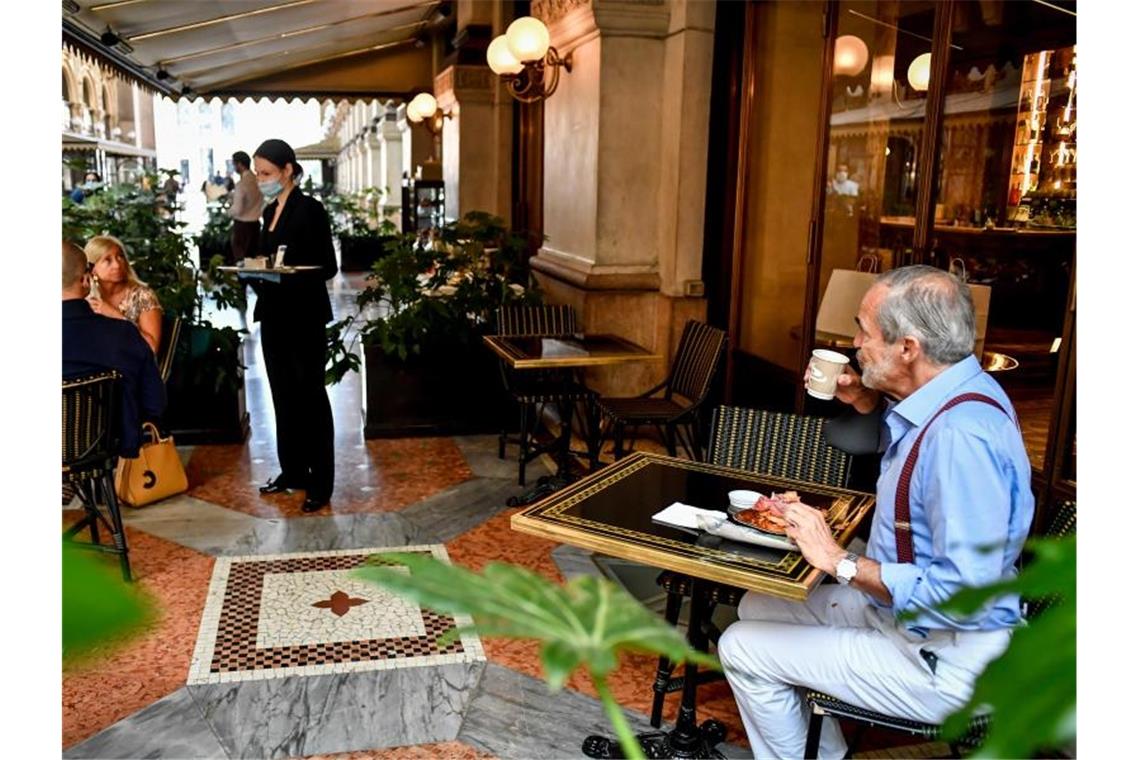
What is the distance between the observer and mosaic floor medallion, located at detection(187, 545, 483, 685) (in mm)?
3559

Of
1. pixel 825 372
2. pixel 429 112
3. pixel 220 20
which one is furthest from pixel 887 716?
pixel 429 112

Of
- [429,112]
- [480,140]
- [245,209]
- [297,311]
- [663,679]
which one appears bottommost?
[663,679]

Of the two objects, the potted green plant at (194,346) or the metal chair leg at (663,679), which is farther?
the potted green plant at (194,346)

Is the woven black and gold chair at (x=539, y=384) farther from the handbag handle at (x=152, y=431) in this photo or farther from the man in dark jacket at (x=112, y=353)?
the man in dark jacket at (x=112, y=353)

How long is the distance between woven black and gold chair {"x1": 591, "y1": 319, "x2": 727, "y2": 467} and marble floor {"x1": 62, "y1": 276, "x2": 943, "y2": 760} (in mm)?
794

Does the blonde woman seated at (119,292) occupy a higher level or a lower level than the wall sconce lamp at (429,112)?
lower

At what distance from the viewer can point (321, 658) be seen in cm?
360

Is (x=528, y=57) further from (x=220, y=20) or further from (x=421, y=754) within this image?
(x=220, y=20)

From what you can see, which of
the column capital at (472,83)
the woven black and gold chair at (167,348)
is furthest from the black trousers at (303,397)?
the column capital at (472,83)

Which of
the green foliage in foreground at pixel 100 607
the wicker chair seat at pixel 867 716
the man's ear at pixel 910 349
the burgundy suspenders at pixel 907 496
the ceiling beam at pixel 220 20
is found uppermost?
the ceiling beam at pixel 220 20

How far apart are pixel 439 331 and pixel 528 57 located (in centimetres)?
220

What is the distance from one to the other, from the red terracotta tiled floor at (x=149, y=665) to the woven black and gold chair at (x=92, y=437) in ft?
0.83

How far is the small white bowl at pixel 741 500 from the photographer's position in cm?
275
